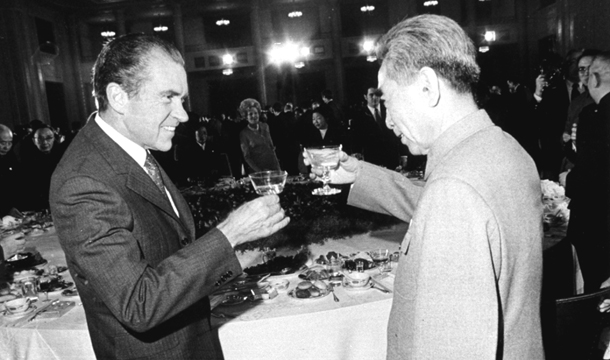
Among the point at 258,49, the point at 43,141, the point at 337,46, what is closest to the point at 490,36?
the point at 337,46

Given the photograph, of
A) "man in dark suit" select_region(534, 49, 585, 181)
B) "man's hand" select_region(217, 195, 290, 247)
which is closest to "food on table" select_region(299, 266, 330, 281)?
"man's hand" select_region(217, 195, 290, 247)

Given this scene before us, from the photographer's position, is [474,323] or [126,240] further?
[126,240]

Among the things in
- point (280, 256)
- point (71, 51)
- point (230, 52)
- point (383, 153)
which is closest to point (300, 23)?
point (230, 52)

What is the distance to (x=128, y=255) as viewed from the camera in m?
1.18

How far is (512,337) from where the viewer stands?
105 cm

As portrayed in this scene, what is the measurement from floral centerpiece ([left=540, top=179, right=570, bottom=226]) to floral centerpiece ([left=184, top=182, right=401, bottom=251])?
38.0 inches

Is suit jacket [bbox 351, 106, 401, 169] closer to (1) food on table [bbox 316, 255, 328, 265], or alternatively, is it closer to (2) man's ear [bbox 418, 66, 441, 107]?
(1) food on table [bbox 316, 255, 328, 265]

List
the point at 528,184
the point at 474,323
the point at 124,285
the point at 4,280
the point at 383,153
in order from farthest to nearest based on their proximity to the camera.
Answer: the point at 383,153
the point at 4,280
the point at 124,285
the point at 528,184
the point at 474,323

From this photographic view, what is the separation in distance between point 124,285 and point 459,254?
0.80 metres

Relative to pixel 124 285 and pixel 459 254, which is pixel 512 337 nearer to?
pixel 459 254

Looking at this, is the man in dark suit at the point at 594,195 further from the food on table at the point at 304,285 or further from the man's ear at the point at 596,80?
the food on table at the point at 304,285

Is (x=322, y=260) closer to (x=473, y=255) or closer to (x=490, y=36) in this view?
(x=473, y=255)

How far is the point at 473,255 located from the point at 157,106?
98cm

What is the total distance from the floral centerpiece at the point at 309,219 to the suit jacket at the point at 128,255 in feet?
4.18
